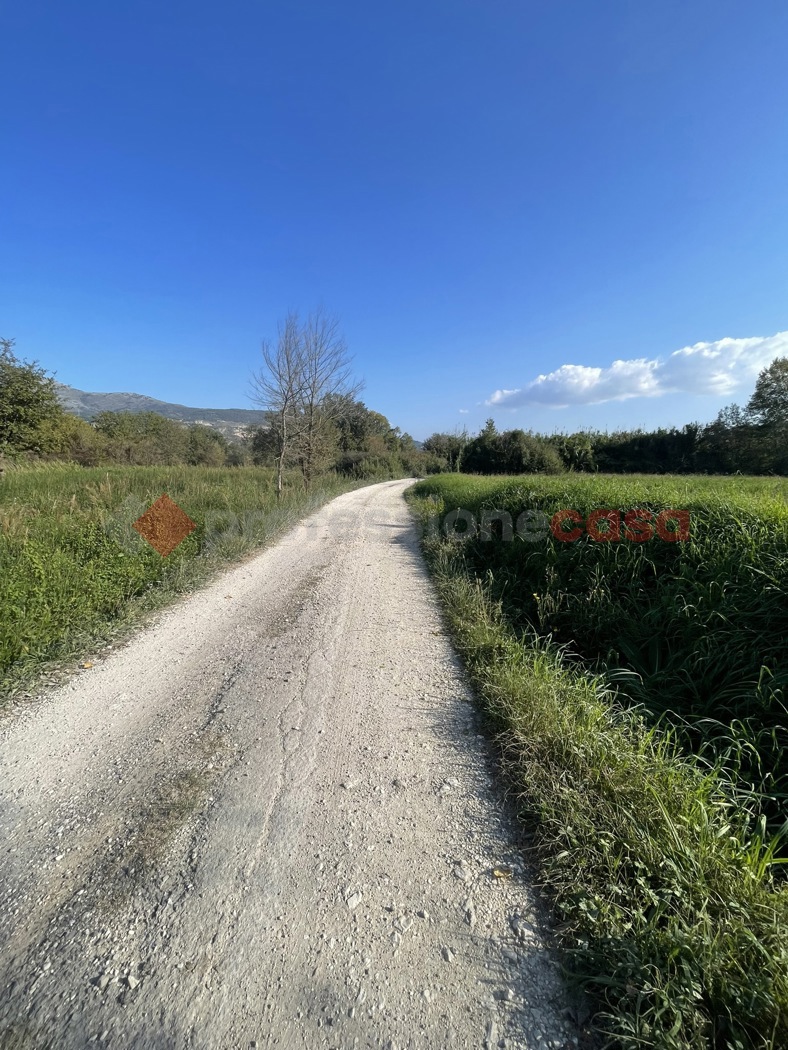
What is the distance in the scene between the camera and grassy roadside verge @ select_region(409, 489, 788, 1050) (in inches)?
47.7

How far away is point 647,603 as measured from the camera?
3.91 metres

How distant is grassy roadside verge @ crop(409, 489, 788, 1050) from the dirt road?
0.58ft

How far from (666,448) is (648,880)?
34047 millimetres

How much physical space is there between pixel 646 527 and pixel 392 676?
10.9ft

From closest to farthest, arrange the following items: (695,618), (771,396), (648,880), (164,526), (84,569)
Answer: (648,880) < (695,618) < (84,569) < (164,526) < (771,396)

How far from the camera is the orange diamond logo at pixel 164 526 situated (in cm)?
589

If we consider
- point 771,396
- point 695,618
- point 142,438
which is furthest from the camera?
point 142,438

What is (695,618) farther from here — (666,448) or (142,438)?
(142,438)

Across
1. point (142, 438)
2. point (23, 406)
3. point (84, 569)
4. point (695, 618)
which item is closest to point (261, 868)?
point (695, 618)

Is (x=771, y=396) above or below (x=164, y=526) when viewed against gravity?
above

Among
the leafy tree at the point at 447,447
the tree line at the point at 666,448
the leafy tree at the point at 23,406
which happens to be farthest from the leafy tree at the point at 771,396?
the leafy tree at the point at 23,406

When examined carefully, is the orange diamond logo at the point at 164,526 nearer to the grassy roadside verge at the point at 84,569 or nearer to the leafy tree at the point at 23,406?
the grassy roadside verge at the point at 84,569

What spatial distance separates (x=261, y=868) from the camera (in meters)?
1.74

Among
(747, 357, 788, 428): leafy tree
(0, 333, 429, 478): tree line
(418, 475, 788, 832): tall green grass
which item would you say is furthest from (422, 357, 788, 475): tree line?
(418, 475, 788, 832): tall green grass
